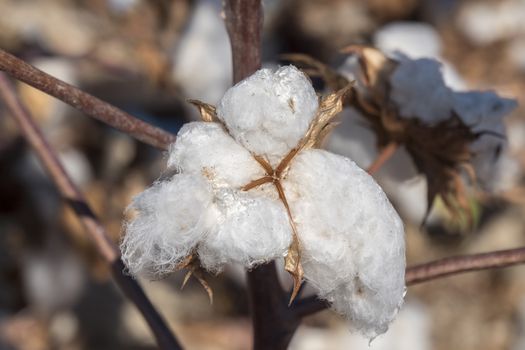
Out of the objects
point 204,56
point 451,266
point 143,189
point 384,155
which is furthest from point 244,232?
point 143,189

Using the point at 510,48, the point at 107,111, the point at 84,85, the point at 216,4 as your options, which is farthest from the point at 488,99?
the point at 510,48

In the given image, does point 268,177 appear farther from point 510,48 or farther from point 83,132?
point 510,48

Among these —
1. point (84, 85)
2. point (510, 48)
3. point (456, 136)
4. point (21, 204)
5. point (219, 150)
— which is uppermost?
point (219, 150)

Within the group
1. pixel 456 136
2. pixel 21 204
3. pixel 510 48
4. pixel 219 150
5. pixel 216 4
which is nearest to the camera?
pixel 219 150

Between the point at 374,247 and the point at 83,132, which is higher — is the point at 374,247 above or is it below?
above

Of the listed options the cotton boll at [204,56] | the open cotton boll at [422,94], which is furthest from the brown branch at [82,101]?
the cotton boll at [204,56]
